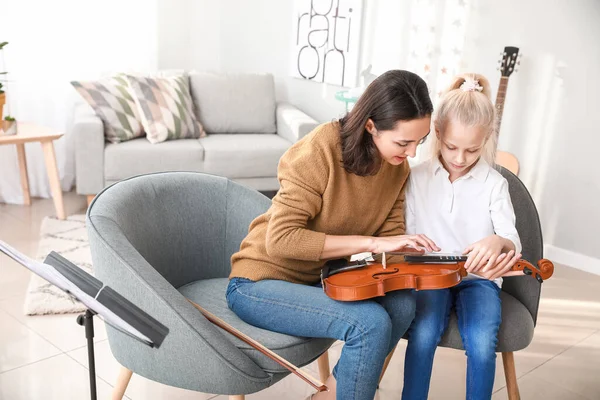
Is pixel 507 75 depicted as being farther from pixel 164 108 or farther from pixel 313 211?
pixel 313 211

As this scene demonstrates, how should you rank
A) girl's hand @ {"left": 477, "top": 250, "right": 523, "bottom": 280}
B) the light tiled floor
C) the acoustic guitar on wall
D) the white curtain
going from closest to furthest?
girl's hand @ {"left": 477, "top": 250, "right": 523, "bottom": 280} → the light tiled floor → the acoustic guitar on wall → the white curtain

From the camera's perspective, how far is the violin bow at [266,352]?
1474 millimetres

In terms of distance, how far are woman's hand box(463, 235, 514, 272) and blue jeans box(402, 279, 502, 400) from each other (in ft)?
0.41

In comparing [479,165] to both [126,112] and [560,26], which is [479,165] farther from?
[126,112]

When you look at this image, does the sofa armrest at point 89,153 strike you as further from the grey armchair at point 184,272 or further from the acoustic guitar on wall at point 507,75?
the acoustic guitar on wall at point 507,75

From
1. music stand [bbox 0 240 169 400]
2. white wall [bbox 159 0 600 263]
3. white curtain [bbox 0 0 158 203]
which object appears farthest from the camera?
white curtain [bbox 0 0 158 203]

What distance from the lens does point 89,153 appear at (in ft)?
11.7

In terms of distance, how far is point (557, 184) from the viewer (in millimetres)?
3463

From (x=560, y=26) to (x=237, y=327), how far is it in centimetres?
251

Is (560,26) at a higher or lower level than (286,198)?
higher

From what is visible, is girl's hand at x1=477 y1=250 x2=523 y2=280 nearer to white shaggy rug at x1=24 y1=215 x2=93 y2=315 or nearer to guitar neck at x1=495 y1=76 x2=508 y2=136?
white shaggy rug at x1=24 y1=215 x2=93 y2=315

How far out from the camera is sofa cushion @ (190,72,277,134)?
4.16m

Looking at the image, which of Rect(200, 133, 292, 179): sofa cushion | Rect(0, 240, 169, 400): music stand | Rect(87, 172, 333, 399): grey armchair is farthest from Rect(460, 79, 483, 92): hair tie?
Rect(200, 133, 292, 179): sofa cushion

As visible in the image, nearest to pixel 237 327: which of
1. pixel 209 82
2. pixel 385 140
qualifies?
pixel 385 140
